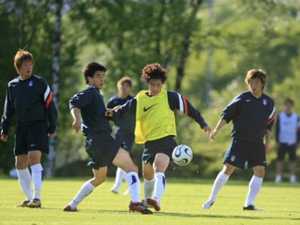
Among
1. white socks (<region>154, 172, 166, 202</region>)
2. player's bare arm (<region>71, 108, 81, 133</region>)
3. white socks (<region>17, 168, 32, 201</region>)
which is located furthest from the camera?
white socks (<region>17, 168, 32, 201</region>)

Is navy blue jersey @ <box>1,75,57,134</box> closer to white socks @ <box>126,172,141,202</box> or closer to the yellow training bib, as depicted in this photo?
the yellow training bib

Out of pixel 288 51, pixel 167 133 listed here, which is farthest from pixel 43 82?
pixel 288 51

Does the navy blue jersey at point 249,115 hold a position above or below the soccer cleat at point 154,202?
above

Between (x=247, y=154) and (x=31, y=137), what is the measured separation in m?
3.25

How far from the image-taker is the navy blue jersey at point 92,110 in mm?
12531

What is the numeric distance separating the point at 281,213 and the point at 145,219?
111 inches

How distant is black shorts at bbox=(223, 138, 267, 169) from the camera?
1435cm

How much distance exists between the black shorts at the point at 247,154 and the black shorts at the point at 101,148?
97.8 inches

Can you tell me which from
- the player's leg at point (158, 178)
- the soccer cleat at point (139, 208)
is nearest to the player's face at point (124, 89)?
the player's leg at point (158, 178)

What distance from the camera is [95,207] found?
14.0 meters

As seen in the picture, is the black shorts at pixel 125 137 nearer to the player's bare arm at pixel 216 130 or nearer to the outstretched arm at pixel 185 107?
the player's bare arm at pixel 216 130

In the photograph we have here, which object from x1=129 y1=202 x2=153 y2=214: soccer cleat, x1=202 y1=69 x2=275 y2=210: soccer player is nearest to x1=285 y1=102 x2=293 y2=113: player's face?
x1=202 y1=69 x2=275 y2=210: soccer player

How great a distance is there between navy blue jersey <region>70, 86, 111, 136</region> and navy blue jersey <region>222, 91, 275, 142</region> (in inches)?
97.2

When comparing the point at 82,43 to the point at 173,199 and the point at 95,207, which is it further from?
the point at 95,207
